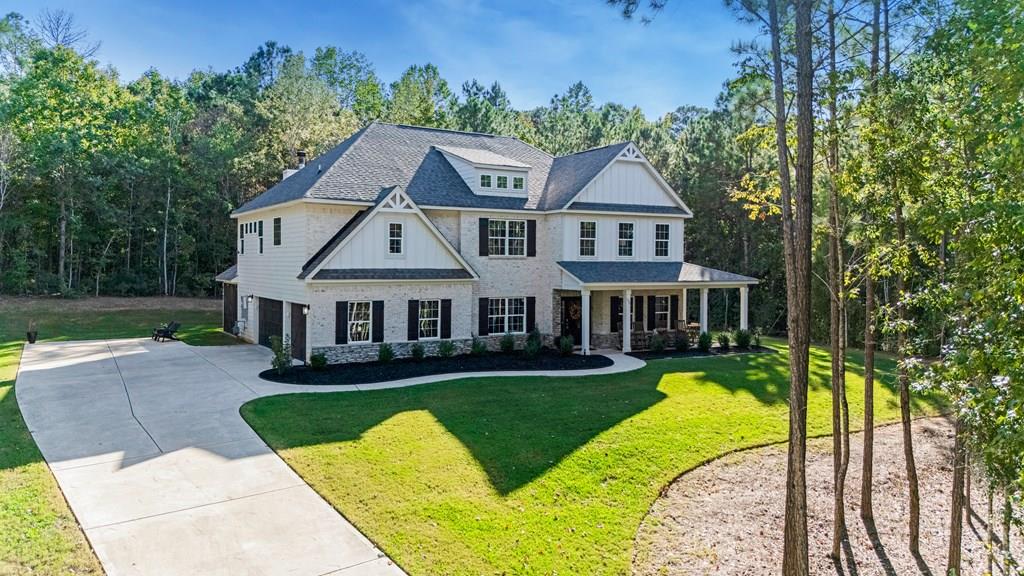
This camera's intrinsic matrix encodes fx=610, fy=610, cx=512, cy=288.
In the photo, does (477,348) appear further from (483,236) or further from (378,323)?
(483,236)

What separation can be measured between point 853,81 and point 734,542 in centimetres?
667

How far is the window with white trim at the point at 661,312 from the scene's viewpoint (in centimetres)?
2473

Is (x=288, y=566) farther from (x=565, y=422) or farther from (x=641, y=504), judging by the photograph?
(x=565, y=422)

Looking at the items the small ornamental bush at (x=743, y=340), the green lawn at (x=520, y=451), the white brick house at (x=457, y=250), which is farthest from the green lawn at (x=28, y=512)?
the small ornamental bush at (x=743, y=340)

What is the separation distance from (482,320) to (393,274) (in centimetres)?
407

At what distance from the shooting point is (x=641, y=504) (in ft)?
31.3

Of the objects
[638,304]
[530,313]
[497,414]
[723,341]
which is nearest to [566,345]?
[530,313]

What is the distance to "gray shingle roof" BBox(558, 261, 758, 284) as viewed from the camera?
73.5 feet

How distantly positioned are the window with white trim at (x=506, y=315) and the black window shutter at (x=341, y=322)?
17.9ft

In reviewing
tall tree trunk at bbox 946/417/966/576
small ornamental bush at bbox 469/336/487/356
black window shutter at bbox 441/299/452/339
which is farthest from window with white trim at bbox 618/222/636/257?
tall tree trunk at bbox 946/417/966/576

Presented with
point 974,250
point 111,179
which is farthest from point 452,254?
point 111,179

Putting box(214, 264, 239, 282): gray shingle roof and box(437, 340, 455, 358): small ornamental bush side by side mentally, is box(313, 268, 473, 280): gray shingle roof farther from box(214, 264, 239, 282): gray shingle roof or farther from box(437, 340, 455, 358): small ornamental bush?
box(214, 264, 239, 282): gray shingle roof

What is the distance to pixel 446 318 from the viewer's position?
69.1 ft

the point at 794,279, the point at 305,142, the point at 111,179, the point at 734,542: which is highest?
the point at 305,142
